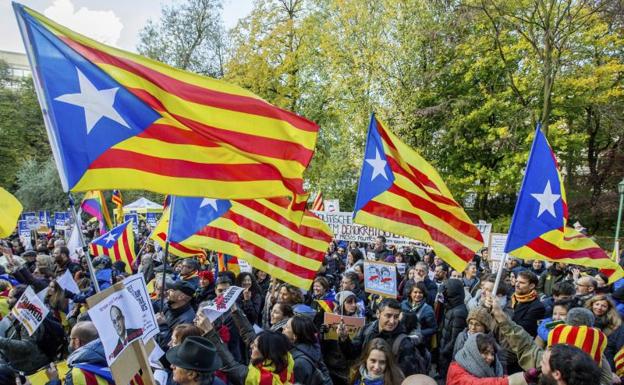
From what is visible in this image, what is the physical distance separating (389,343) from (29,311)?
11.8 ft

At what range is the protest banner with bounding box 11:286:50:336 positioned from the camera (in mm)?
5043

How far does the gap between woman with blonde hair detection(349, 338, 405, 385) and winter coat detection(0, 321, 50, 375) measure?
11.0 ft

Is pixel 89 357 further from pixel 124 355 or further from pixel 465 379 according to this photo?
pixel 465 379

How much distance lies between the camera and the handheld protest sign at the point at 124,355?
2770 millimetres

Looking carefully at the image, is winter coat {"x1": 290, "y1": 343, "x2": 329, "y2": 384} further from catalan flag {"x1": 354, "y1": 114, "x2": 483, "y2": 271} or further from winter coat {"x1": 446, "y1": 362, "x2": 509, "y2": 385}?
catalan flag {"x1": 354, "y1": 114, "x2": 483, "y2": 271}

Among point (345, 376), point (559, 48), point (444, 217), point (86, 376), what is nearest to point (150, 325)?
point (86, 376)

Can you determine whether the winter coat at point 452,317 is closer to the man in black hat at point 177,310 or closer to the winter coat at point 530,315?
the winter coat at point 530,315

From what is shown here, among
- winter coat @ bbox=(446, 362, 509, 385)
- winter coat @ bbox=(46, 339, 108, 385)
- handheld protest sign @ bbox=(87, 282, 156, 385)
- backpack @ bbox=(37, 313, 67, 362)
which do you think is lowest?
backpack @ bbox=(37, 313, 67, 362)

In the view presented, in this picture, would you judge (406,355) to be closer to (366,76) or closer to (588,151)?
(366,76)

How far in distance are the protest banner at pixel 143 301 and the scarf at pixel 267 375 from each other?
2.64 feet

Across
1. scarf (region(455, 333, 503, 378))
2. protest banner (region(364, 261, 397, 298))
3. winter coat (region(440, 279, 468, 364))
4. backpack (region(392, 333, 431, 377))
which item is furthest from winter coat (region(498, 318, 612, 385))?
protest banner (region(364, 261, 397, 298))

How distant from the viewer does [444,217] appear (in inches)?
243

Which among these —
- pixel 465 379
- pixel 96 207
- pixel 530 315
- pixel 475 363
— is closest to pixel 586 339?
pixel 475 363

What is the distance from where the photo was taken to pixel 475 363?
386cm
